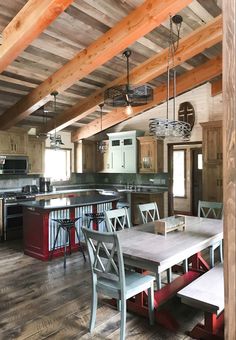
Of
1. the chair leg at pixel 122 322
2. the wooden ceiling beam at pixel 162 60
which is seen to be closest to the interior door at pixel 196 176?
the wooden ceiling beam at pixel 162 60

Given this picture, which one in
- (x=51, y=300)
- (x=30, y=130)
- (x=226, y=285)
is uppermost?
(x=30, y=130)

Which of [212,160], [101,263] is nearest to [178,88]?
[212,160]

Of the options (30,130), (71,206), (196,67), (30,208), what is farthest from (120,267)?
(30,130)

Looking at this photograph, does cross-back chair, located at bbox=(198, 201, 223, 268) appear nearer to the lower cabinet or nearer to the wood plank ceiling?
the lower cabinet

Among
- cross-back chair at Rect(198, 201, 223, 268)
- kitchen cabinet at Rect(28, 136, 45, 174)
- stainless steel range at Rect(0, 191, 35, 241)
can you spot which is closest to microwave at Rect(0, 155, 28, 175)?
kitchen cabinet at Rect(28, 136, 45, 174)

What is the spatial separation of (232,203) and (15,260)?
4.40 metres

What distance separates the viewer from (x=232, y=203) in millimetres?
907

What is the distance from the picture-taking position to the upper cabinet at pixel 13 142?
6172mm

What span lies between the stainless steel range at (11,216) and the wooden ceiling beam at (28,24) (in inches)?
117

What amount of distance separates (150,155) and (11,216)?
3545 mm

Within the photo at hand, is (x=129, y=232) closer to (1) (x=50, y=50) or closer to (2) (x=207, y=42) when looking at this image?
(1) (x=50, y=50)

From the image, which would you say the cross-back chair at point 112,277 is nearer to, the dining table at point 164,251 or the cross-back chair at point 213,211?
the dining table at point 164,251

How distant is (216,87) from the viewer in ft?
21.3

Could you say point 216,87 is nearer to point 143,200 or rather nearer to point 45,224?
point 143,200
